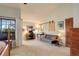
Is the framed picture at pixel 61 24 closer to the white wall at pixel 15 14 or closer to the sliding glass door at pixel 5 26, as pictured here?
the white wall at pixel 15 14

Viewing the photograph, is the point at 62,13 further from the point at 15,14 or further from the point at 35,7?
the point at 15,14

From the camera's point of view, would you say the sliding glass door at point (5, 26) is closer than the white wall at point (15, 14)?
No

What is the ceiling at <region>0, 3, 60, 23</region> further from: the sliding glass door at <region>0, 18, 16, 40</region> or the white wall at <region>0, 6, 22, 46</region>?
the sliding glass door at <region>0, 18, 16, 40</region>

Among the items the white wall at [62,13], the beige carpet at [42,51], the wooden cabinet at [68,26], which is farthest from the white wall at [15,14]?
the wooden cabinet at [68,26]

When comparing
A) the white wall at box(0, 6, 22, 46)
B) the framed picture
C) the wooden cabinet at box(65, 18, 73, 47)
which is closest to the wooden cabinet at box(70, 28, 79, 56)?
the wooden cabinet at box(65, 18, 73, 47)

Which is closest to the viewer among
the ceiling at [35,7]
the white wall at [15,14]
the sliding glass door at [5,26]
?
the ceiling at [35,7]

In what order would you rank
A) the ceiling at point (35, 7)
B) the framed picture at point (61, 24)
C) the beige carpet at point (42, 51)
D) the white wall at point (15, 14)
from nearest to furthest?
1. the beige carpet at point (42, 51)
2. the ceiling at point (35, 7)
3. the white wall at point (15, 14)
4. the framed picture at point (61, 24)

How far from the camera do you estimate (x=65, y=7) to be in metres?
6.81

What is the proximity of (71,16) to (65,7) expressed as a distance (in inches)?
32.9

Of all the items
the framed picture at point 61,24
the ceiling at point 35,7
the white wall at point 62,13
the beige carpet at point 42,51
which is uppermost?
the ceiling at point 35,7

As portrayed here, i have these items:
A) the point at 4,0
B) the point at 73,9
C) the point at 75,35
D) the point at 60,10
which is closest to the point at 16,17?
the point at 60,10

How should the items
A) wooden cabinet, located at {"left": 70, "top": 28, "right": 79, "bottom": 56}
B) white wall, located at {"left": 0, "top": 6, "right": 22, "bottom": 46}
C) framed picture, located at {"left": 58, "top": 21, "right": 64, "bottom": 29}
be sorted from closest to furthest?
wooden cabinet, located at {"left": 70, "top": 28, "right": 79, "bottom": 56}, white wall, located at {"left": 0, "top": 6, "right": 22, "bottom": 46}, framed picture, located at {"left": 58, "top": 21, "right": 64, "bottom": 29}

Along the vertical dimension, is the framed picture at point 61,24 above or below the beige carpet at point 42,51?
above

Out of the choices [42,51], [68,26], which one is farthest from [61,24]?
[42,51]
